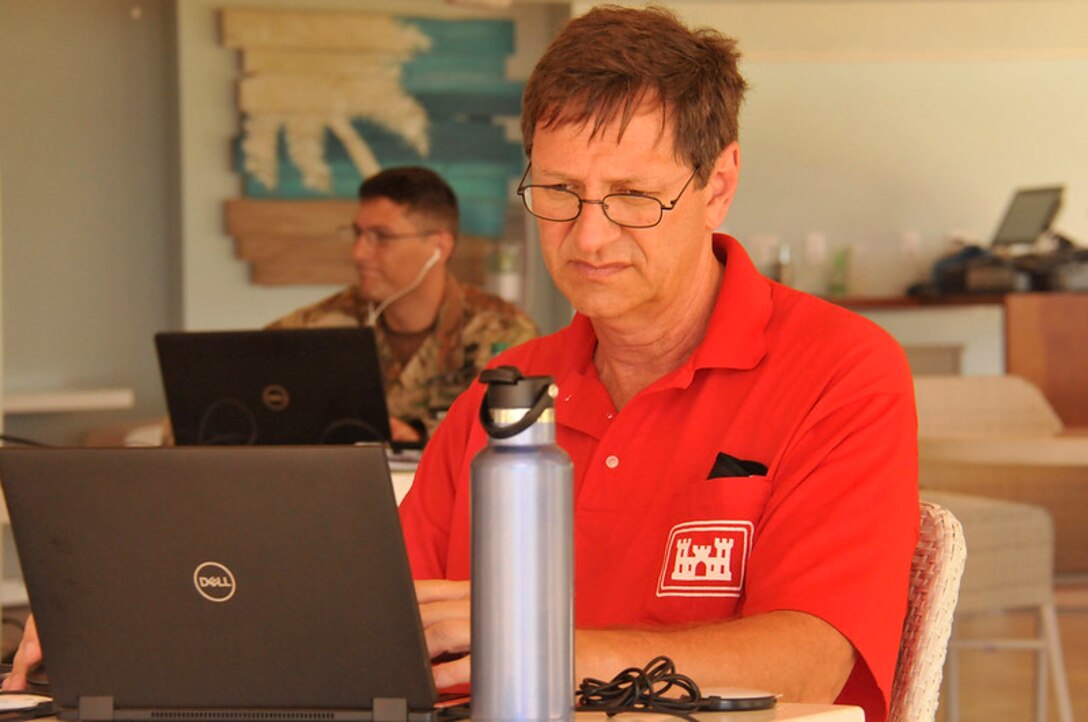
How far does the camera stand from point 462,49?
21.1ft

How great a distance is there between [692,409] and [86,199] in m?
5.19

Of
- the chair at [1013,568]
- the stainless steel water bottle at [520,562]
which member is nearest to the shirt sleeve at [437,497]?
the stainless steel water bottle at [520,562]

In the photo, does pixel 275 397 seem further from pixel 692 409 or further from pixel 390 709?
pixel 390 709

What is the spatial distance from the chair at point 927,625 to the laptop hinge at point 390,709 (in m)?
0.62

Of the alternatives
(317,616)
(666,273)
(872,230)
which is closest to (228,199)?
(872,230)

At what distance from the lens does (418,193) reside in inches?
174

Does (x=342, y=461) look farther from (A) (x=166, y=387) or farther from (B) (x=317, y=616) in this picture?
(A) (x=166, y=387)

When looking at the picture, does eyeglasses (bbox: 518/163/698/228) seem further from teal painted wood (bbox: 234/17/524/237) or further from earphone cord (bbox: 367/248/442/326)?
teal painted wood (bbox: 234/17/524/237)

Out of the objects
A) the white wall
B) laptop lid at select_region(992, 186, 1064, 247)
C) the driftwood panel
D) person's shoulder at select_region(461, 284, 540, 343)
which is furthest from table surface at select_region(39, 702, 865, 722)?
the white wall

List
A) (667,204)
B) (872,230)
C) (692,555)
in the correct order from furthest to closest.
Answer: (872,230)
(667,204)
(692,555)

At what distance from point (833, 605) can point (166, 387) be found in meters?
2.04

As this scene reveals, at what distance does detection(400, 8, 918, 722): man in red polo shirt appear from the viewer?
145 cm

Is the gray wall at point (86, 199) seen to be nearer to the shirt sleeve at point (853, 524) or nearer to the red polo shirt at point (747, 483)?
the red polo shirt at point (747, 483)

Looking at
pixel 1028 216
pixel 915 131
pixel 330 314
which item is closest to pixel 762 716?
pixel 330 314
